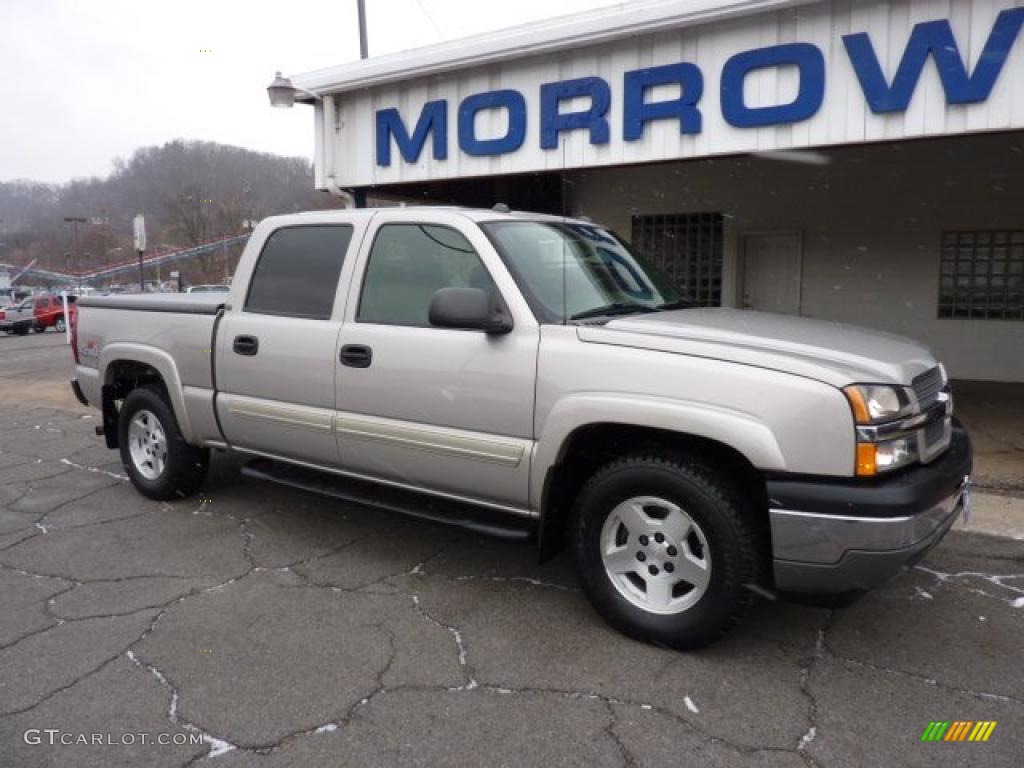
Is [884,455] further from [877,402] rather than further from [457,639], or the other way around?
[457,639]

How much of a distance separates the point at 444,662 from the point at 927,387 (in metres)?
2.30

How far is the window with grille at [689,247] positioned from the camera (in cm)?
1212

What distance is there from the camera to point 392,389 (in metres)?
3.86

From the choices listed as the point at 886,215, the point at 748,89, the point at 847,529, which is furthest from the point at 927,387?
the point at 886,215

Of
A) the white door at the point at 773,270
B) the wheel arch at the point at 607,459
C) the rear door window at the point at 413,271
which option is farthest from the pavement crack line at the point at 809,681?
the white door at the point at 773,270

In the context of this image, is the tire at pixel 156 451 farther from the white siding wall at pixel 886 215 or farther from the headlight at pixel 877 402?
the white siding wall at pixel 886 215

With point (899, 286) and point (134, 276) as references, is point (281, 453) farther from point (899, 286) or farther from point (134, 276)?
point (134, 276)

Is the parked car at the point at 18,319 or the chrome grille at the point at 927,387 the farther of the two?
the parked car at the point at 18,319

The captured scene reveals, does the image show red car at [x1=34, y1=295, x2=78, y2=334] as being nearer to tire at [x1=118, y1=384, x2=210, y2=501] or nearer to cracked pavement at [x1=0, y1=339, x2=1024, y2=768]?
tire at [x1=118, y1=384, x2=210, y2=501]

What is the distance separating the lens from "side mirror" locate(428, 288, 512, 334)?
11.0 ft

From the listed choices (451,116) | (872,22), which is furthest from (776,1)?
(451,116)

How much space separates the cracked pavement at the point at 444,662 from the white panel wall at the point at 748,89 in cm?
360

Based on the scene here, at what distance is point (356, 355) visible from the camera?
4012 mm

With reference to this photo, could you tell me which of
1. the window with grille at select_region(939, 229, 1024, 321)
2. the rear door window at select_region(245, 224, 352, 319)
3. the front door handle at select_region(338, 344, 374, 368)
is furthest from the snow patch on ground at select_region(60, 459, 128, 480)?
the window with grille at select_region(939, 229, 1024, 321)
